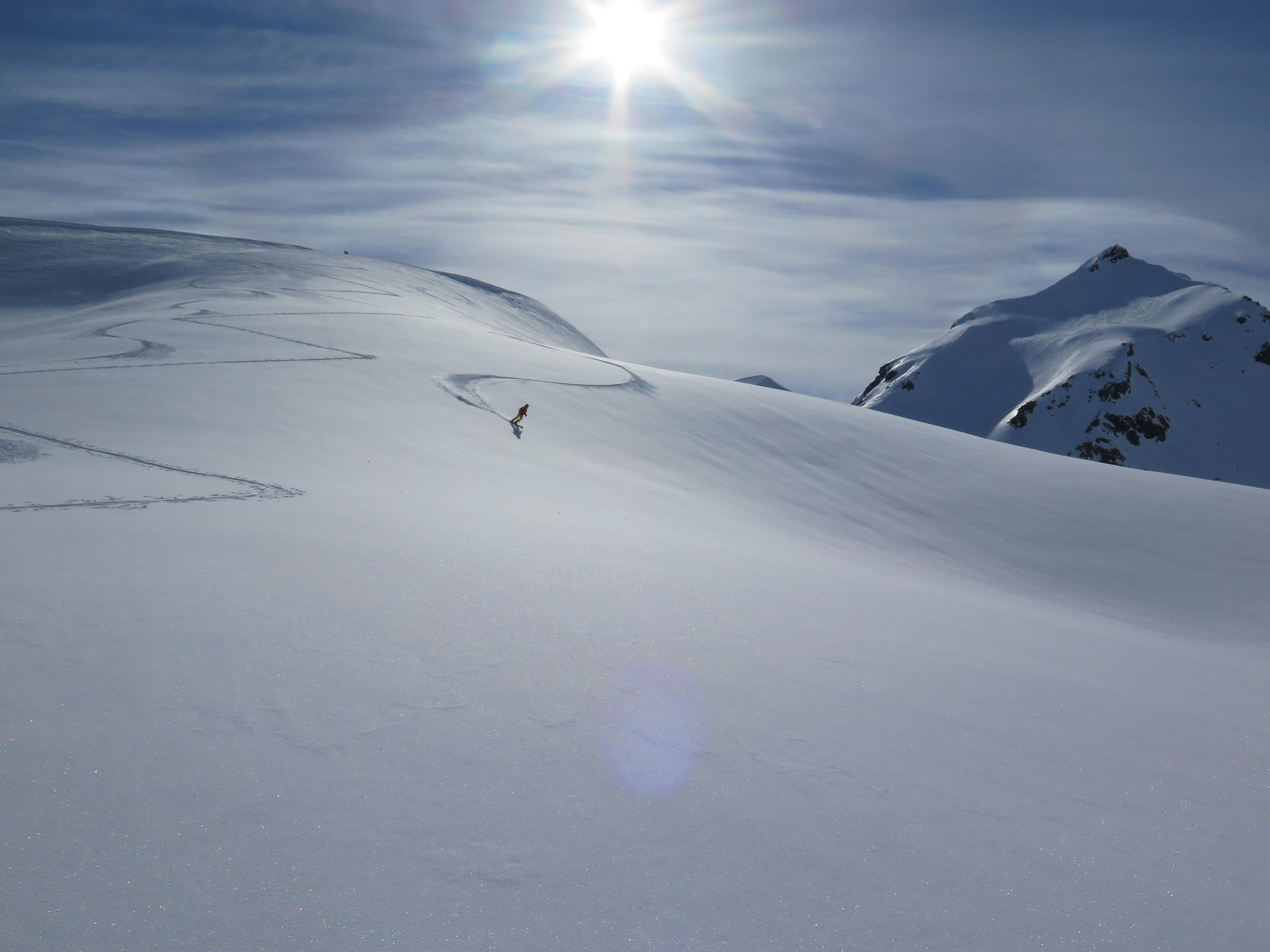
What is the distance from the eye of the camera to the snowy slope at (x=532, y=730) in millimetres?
2926

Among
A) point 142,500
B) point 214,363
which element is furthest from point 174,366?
point 142,500

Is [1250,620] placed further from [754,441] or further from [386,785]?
[386,785]

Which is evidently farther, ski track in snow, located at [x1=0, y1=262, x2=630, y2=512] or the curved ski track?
the curved ski track

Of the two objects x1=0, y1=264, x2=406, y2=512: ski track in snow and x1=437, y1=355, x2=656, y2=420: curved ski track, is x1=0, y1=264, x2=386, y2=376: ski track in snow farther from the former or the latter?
x1=437, y1=355, x2=656, y2=420: curved ski track

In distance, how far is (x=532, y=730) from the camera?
4035 millimetres

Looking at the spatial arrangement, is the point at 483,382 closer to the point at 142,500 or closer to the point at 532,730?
the point at 142,500

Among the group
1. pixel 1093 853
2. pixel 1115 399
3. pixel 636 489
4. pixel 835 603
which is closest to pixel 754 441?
pixel 636 489

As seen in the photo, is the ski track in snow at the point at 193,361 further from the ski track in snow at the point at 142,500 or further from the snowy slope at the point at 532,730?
the ski track in snow at the point at 142,500

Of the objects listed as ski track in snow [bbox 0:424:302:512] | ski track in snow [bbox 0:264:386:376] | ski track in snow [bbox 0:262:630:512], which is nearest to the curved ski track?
ski track in snow [bbox 0:262:630:512]

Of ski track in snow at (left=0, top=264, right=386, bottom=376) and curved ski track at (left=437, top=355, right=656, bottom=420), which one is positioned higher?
curved ski track at (left=437, top=355, right=656, bottom=420)

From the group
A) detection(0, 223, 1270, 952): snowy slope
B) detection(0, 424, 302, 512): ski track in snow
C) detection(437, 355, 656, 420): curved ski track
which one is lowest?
detection(0, 424, 302, 512): ski track in snow

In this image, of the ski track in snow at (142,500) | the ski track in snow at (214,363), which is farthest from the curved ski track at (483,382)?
the ski track in snow at (142,500)

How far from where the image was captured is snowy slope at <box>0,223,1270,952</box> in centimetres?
293

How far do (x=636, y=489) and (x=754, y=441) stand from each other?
23.9 ft
